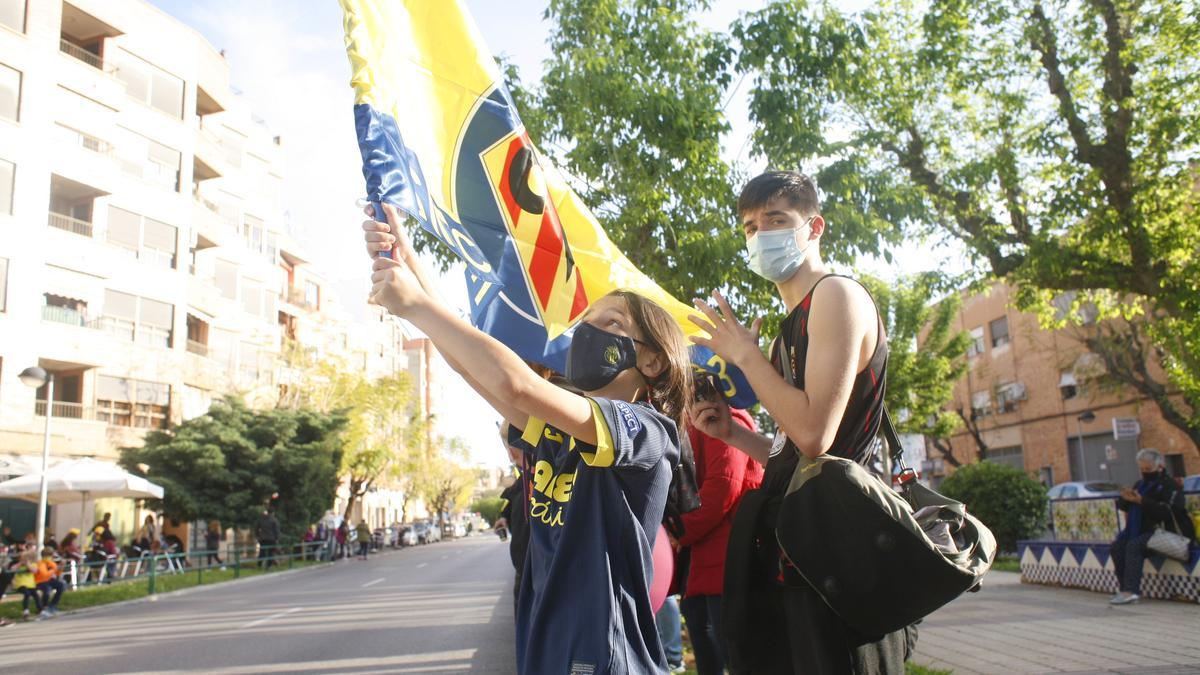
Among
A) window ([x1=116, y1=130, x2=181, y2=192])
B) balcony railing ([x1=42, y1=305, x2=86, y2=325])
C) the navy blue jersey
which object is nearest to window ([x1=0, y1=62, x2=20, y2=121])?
window ([x1=116, y1=130, x2=181, y2=192])

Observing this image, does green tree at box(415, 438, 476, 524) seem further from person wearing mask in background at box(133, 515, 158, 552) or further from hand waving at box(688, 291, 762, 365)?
hand waving at box(688, 291, 762, 365)

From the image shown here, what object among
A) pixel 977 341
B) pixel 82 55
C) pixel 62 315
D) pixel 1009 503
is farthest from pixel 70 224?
pixel 977 341

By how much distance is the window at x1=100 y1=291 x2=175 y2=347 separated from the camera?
35625mm

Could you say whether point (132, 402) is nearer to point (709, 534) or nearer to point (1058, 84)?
point (1058, 84)

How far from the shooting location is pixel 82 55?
3619cm

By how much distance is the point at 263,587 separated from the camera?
21.9 metres

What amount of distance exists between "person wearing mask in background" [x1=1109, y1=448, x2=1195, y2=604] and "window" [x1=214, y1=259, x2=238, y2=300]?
1651 inches

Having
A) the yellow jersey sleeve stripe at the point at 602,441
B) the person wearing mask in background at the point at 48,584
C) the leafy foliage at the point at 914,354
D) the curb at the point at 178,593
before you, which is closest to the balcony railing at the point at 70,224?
the curb at the point at 178,593

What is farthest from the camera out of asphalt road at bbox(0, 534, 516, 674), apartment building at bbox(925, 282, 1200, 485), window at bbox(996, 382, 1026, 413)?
window at bbox(996, 382, 1026, 413)

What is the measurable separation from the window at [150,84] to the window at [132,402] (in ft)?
37.2

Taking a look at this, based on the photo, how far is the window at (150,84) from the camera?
3738cm

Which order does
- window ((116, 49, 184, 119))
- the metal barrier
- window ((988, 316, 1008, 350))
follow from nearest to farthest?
the metal barrier
window ((116, 49, 184, 119))
window ((988, 316, 1008, 350))

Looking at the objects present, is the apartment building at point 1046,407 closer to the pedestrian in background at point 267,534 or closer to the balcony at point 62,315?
the pedestrian in background at point 267,534

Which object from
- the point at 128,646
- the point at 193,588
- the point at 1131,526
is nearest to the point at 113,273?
the point at 193,588
